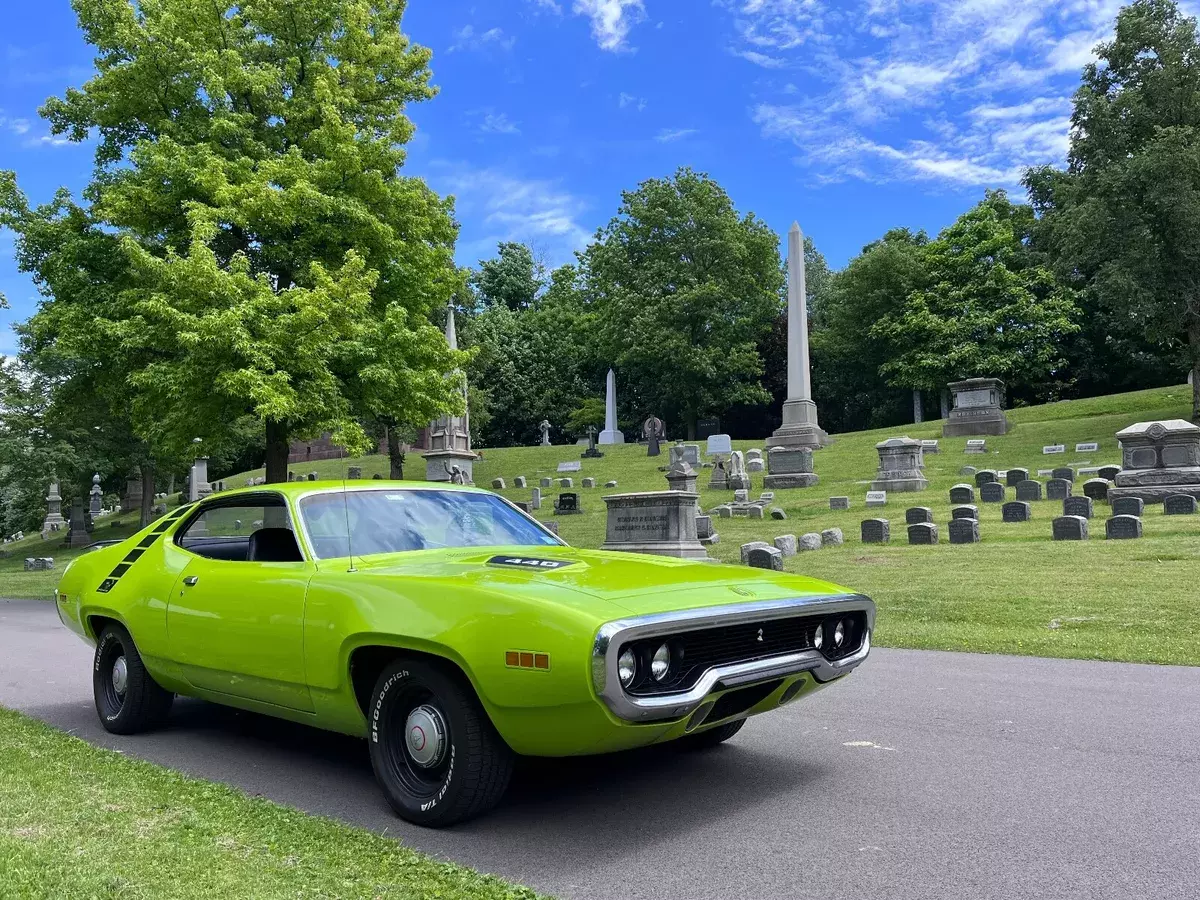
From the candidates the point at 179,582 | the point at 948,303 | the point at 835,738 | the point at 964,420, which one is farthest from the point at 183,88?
the point at 948,303

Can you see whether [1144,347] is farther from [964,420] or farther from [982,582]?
[982,582]

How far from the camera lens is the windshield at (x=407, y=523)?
480 cm

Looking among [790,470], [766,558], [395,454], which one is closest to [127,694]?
[766,558]

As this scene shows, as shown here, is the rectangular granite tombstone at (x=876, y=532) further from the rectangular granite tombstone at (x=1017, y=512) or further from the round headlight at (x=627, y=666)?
the round headlight at (x=627, y=666)

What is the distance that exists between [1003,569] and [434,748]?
1123 centimetres

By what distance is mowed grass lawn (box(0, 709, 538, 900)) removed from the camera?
10.3ft

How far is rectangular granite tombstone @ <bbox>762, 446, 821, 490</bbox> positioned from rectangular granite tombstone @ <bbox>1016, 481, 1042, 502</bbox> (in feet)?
27.8

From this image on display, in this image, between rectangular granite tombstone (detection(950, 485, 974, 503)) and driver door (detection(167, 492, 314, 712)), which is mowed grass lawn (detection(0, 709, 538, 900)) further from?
rectangular granite tombstone (detection(950, 485, 974, 503))

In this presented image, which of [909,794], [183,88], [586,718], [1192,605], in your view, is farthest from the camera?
[183,88]

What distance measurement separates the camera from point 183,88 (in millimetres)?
17562

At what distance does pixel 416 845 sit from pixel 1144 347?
53156mm

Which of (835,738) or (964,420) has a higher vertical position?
(964,420)

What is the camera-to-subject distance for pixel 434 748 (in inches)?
151

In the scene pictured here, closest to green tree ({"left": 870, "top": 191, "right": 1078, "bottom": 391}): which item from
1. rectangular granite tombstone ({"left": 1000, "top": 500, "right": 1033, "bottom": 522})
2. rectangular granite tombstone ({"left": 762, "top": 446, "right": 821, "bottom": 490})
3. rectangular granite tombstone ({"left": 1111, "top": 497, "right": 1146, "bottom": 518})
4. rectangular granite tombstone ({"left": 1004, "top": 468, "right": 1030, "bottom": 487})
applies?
rectangular granite tombstone ({"left": 762, "top": 446, "right": 821, "bottom": 490})
